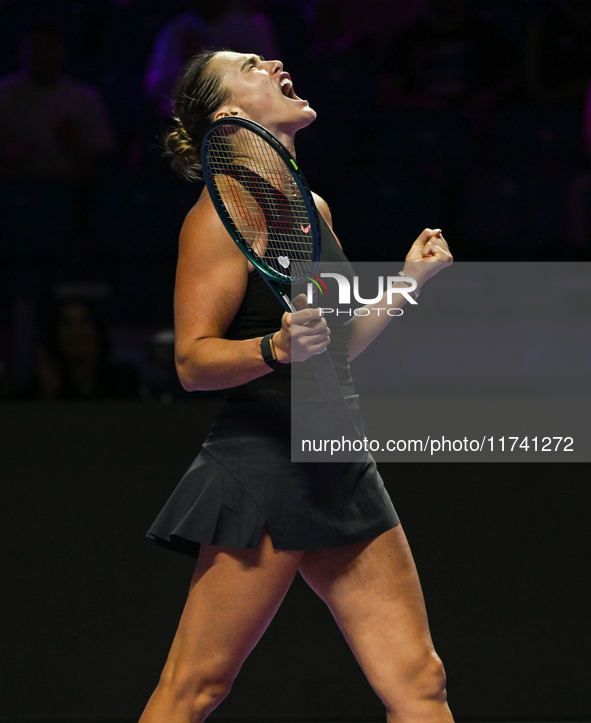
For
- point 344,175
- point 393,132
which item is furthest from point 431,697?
point 393,132

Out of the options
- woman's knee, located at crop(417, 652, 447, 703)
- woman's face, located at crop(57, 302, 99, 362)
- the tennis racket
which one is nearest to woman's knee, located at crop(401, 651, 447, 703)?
woman's knee, located at crop(417, 652, 447, 703)

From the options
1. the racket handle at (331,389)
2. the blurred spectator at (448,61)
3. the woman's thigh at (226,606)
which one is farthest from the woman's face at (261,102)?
the blurred spectator at (448,61)

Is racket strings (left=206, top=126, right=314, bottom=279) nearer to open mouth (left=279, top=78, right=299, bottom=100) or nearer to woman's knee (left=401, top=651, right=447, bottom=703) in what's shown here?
open mouth (left=279, top=78, right=299, bottom=100)

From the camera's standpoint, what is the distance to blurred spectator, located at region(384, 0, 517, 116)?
13.0ft

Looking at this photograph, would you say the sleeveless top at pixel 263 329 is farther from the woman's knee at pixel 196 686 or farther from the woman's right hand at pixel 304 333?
the woman's knee at pixel 196 686

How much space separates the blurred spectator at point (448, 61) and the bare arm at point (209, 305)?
2932mm

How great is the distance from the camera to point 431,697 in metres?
1.25

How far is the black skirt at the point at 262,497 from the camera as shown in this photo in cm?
121

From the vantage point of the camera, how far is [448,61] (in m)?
3.97

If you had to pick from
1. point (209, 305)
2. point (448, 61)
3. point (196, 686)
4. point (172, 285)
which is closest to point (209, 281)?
point (209, 305)

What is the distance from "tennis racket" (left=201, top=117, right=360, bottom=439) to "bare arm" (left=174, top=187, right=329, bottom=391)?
4cm

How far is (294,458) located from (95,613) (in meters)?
0.82

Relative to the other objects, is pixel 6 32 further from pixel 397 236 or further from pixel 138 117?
pixel 397 236

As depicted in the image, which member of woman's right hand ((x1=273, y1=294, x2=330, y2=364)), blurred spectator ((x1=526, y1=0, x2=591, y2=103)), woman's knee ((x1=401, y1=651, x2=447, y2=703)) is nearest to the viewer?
woman's right hand ((x1=273, y1=294, x2=330, y2=364))
